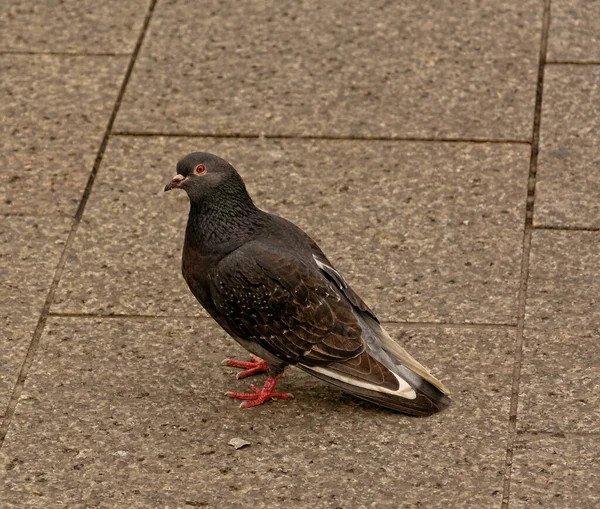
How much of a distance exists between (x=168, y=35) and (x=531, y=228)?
3147 mm

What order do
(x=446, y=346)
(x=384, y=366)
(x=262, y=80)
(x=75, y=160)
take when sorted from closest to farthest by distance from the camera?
(x=384, y=366), (x=446, y=346), (x=75, y=160), (x=262, y=80)

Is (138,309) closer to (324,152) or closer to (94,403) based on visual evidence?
(94,403)

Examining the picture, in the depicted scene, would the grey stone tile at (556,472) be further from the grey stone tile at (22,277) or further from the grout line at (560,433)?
the grey stone tile at (22,277)

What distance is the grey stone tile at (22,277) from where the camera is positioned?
591 centimetres

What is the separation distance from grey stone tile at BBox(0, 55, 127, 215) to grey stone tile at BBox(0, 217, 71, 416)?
170mm

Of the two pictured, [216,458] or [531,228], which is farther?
[531,228]

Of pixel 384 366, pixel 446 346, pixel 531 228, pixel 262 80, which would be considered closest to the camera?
pixel 384 366

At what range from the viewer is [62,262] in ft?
21.5

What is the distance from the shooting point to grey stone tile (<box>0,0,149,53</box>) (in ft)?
27.7

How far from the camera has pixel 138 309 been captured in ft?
20.4

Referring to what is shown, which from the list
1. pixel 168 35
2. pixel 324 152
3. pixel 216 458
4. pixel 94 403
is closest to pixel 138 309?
pixel 94 403

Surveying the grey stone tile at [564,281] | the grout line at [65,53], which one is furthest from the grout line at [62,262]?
the grey stone tile at [564,281]

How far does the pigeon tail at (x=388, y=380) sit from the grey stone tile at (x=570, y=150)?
1624 millimetres

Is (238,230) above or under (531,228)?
above
